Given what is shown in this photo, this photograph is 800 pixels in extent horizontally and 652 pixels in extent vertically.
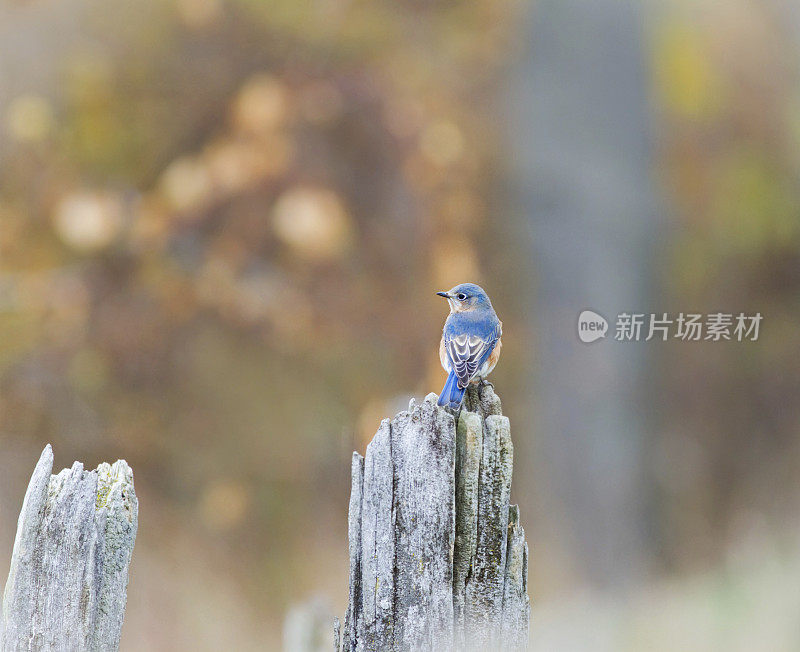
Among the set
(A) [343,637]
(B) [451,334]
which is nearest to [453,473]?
(A) [343,637]

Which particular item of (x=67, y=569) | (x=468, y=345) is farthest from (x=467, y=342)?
(x=67, y=569)

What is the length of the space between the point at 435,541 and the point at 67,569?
36.3 inches

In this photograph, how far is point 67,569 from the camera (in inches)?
82.1

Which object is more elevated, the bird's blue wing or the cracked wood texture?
the bird's blue wing

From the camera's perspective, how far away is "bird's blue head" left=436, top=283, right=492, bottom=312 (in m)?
3.10

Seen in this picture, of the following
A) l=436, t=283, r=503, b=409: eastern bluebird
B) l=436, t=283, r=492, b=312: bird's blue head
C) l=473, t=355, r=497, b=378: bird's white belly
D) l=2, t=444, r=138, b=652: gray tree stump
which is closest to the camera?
l=2, t=444, r=138, b=652: gray tree stump

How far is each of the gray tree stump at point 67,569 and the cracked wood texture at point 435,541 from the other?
0.59m

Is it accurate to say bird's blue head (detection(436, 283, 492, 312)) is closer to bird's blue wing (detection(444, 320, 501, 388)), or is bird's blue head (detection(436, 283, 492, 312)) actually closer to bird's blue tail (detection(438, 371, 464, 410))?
bird's blue wing (detection(444, 320, 501, 388))

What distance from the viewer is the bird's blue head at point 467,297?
310 centimetres

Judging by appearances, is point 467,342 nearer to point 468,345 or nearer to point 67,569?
point 468,345

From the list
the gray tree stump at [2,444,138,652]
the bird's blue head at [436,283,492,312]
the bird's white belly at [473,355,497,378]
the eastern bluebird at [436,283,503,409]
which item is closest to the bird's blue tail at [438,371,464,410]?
the eastern bluebird at [436,283,503,409]

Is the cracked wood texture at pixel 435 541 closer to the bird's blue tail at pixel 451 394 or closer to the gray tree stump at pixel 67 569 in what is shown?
the bird's blue tail at pixel 451 394

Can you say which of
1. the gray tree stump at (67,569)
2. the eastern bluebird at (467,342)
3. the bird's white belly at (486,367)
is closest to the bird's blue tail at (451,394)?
the eastern bluebird at (467,342)

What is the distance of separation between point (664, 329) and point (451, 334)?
4.12 m
